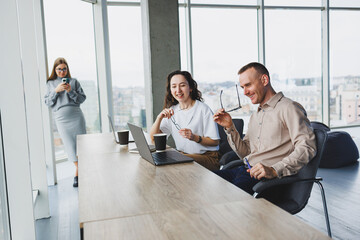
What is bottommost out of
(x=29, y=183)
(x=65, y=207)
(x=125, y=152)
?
(x=65, y=207)

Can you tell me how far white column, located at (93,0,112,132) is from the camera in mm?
Result: 5531

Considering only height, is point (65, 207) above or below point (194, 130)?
below

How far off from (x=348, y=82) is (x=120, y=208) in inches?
319

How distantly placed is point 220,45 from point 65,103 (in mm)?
3484

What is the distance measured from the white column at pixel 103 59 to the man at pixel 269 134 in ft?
11.9

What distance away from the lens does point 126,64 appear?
6004 mm

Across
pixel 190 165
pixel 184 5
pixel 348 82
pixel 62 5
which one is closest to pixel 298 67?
pixel 348 82

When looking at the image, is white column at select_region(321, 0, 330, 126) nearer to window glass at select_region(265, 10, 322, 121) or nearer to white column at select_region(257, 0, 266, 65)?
window glass at select_region(265, 10, 322, 121)

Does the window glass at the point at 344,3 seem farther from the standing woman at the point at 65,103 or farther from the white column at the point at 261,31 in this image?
the standing woman at the point at 65,103

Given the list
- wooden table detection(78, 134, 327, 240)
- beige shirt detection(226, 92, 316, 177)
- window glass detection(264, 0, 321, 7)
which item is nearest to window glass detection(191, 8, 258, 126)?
window glass detection(264, 0, 321, 7)

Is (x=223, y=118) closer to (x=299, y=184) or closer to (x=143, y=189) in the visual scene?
(x=299, y=184)

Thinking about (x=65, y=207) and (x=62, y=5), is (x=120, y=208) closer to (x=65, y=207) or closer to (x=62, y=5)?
(x=65, y=207)

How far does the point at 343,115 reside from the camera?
320 inches

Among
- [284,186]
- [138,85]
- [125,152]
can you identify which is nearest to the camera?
[284,186]
